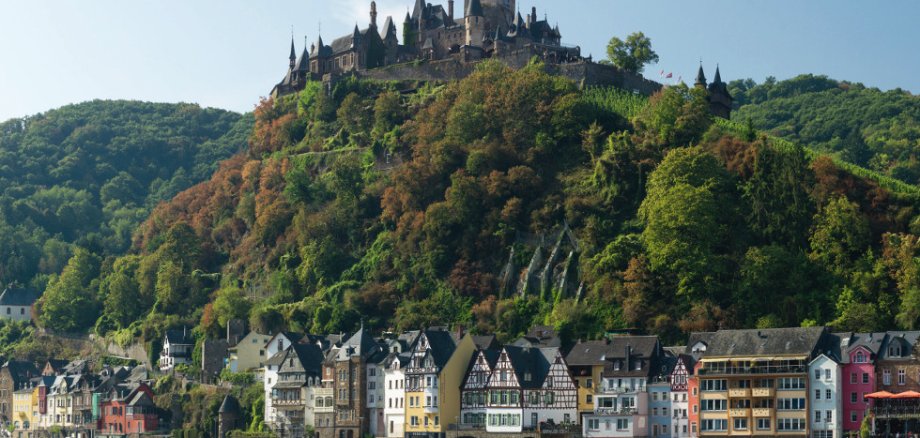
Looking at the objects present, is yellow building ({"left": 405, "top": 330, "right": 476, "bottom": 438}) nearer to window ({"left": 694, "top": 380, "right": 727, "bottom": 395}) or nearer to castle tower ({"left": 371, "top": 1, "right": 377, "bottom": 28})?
window ({"left": 694, "top": 380, "right": 727, "bottom": 395})

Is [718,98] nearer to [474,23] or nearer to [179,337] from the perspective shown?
[474,23]

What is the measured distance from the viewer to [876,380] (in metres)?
86.1

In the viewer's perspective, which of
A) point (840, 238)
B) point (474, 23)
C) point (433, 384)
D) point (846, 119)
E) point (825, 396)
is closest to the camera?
point (825, 396)

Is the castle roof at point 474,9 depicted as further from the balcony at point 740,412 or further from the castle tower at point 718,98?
the balcony at point 740,412

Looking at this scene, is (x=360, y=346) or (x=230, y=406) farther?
(x=230, y=406)

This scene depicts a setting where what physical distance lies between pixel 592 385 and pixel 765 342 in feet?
36.7

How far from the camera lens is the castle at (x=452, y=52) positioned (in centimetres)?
13550

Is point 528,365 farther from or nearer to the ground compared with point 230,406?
farther from the ground

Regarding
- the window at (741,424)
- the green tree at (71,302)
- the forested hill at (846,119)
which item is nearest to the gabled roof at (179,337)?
the green tree at (71,302)

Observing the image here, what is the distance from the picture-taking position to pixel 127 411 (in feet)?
387

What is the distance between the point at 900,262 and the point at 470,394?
28.3 meters

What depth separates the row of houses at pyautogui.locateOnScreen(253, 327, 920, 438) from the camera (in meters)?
86.8

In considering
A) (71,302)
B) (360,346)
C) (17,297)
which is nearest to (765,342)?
(360,346)

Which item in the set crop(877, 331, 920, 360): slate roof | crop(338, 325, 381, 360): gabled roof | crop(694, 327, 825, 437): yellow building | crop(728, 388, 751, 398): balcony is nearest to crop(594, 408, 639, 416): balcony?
crop(694, 327, 825, 437): yellow building
